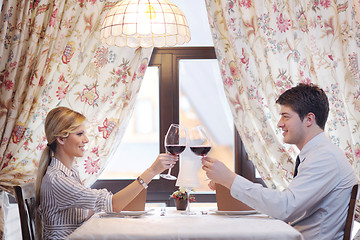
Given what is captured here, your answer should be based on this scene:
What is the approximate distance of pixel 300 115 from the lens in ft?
6.59

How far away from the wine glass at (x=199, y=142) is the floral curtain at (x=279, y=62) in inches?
46.8

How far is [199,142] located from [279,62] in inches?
55.3

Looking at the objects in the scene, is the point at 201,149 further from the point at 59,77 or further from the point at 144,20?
the point at 59,77

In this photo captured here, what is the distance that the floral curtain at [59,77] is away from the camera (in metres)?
2.95

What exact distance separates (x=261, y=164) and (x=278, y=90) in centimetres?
51

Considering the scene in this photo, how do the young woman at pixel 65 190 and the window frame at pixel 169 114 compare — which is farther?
the window frame at pixel 169 114

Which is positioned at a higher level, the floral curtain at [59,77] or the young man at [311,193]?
the floral curtain at [59,77]

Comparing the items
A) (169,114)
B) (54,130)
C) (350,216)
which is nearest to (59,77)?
(169,114)

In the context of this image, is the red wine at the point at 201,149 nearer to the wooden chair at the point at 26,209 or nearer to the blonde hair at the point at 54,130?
the blonde hair at the point at 54,130

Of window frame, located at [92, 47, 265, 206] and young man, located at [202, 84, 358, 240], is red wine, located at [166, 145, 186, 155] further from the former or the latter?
window frame, located at [92, 47, 265, 206]

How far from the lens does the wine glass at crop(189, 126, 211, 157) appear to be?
6.12ft

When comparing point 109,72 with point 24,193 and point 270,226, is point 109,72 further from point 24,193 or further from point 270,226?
point 270,226

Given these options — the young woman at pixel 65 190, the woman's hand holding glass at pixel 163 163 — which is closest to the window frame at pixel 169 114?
the young woman at pixel 65 190

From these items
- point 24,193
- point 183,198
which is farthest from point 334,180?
point 24,193
